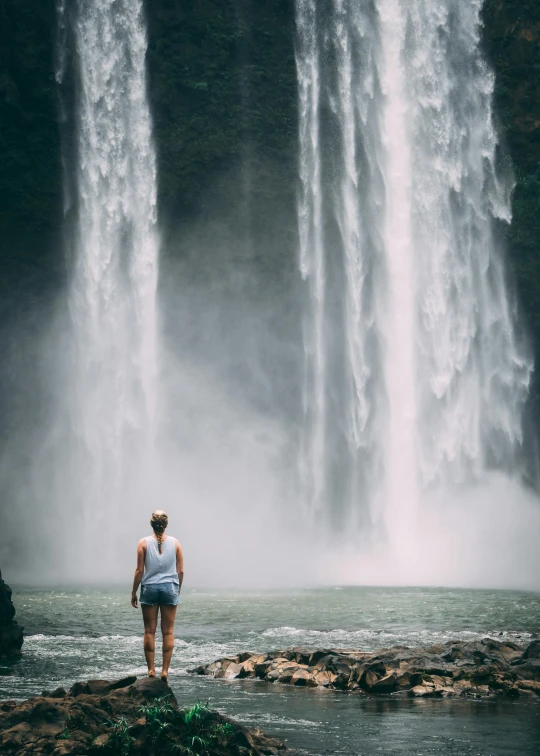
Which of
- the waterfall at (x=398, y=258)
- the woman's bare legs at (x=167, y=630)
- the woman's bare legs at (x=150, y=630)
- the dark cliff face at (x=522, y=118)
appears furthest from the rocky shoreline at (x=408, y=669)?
the dark cliff face at (x=522, y=118)

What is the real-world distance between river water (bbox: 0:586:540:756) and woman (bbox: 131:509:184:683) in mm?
1709

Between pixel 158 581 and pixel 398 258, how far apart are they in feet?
124

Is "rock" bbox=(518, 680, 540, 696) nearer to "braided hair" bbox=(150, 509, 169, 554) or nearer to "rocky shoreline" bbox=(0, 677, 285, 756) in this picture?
"rocky shoreline" bbox=(0, 677, 285, 756)

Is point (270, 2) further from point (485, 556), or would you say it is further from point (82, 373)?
point (485, 556)

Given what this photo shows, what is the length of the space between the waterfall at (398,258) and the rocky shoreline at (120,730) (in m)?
35.2

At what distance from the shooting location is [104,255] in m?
48.1

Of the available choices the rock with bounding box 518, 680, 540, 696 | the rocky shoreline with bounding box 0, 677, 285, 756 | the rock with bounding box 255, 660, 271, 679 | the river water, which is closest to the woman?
the rocky shoreline with bounding box 0, 677, 285, 756

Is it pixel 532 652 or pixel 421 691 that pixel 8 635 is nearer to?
pixel 421 691

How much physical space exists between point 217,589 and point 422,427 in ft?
47.3

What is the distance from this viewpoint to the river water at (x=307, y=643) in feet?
37.6

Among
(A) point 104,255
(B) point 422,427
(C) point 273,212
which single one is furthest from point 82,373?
(B) point 422,427

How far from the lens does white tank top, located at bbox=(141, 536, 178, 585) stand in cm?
1123

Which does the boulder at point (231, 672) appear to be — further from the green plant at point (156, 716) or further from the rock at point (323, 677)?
the green plant at point (156, 716)

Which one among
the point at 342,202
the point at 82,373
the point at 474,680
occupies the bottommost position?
the point at 474,680
